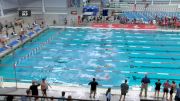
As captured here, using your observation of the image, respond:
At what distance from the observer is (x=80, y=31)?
2770 cm

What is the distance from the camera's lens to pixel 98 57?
1884cm

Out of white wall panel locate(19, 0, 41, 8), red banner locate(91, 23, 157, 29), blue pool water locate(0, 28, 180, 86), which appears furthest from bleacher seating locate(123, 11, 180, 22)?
white wall panel locate(19, 0, 41, 8)

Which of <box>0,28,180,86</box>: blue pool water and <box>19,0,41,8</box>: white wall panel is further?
<box>19,0,41,8</box>: white wall panel

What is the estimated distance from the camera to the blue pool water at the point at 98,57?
15.6m

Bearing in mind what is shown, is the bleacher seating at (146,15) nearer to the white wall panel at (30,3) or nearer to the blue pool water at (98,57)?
the blue pool water at (98,57)

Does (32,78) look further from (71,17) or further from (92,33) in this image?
(71,17)

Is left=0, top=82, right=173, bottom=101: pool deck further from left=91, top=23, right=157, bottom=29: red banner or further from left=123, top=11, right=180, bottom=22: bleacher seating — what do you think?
left=123, top=11, right=180, bottom=22: bleacher seating

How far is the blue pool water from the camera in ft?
51.2

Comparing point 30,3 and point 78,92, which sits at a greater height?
point 30,3

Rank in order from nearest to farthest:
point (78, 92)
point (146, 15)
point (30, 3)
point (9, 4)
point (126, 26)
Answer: point (78, 92) → point (126, 26) → point (9, 4) → point (146, 15) → point (30, 3)

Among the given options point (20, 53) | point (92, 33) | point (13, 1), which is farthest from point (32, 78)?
point (13, 1)

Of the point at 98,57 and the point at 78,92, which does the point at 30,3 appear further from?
the point at 78,92

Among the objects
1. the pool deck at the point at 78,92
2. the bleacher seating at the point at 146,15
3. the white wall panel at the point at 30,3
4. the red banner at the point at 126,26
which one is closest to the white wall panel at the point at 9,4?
the white wall panel at the point at 30,3

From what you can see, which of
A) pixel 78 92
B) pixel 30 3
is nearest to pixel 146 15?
pixel 30 3
